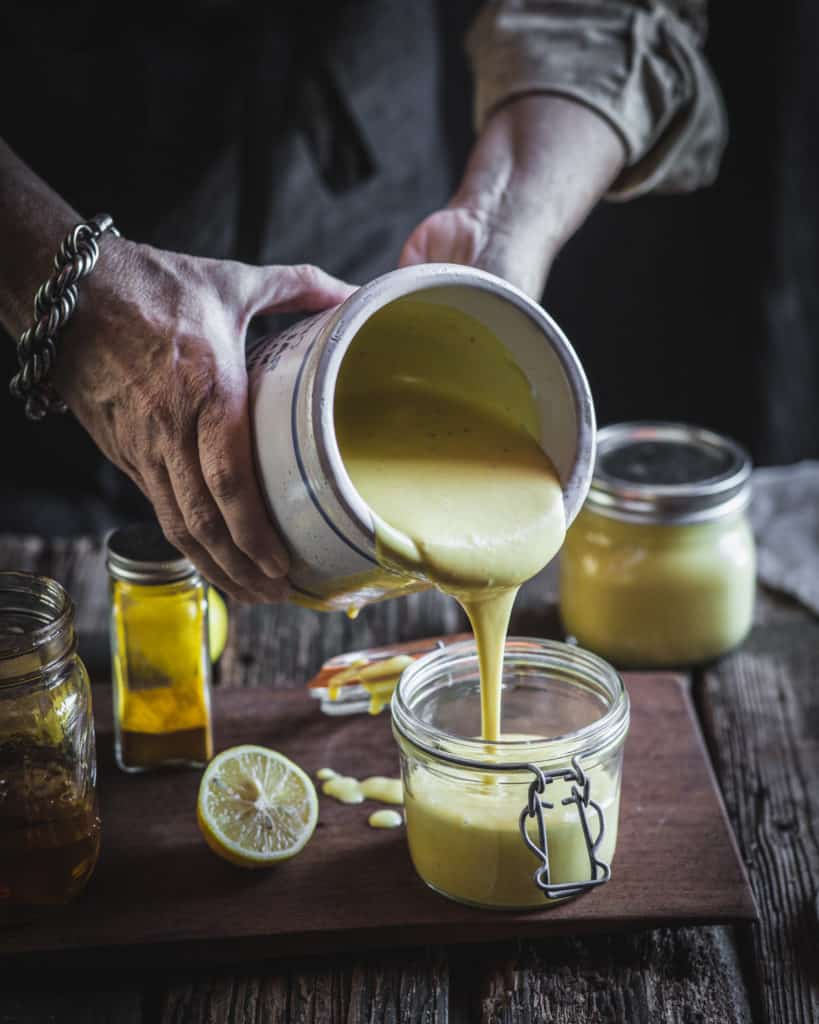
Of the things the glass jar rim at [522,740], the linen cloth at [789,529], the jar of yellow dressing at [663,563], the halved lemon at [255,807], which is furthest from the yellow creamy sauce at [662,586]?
the halved lemon at [255,807]

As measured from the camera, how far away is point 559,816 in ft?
4.53

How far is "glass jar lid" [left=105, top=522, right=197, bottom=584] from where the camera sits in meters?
1.57

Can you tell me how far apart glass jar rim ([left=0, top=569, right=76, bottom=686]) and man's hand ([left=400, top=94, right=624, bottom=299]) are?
66 centimetres

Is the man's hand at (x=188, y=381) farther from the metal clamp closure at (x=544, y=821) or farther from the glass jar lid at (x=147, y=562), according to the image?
the metal clamp closure at (x=544, y=821)

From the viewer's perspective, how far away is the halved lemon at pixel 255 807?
144cm

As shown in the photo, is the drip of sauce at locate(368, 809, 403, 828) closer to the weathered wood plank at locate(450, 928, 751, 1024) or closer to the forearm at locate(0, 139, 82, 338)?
the weathered wood plank at locate(450, 928, 751, 1024)

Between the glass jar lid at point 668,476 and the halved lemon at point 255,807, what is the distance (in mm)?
656

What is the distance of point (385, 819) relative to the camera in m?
1.54

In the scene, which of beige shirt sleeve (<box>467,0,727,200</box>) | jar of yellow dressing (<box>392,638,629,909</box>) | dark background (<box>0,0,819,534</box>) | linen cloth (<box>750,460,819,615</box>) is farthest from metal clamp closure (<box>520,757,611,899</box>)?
dark background (<box>0,0,819,534</box>)

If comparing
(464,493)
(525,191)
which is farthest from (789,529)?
(464,493)

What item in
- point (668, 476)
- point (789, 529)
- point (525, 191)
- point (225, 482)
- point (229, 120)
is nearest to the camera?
point (225, 482)

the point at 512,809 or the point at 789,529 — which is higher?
the point at 512,809

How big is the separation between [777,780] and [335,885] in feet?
1.99

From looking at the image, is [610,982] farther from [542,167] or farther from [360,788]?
[542,167]
